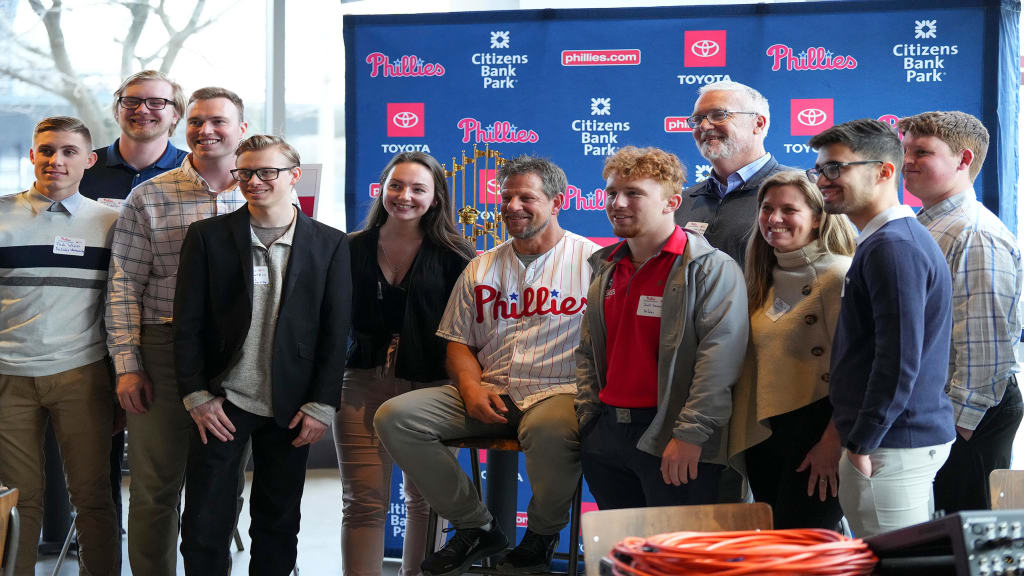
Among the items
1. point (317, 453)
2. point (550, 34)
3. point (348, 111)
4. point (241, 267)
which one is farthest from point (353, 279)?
point (317, 453)

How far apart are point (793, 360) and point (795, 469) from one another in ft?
0.91

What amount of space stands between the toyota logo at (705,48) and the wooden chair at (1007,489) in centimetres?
256

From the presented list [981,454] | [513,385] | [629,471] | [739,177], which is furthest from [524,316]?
[981,454]

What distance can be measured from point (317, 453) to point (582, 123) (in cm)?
298

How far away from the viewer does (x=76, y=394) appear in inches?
121

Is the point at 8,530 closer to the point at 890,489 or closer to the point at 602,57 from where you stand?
the point at 890,489

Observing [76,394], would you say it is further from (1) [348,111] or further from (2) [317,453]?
(2) [317,453]

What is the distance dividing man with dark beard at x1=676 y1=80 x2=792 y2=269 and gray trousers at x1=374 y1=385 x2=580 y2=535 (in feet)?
2.57

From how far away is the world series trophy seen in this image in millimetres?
4148

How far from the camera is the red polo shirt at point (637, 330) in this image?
2.53 meters

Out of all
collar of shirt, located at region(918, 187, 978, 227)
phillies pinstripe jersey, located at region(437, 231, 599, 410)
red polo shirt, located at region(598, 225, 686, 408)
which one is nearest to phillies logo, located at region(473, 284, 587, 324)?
phillies pinstripe jersey, located at region(437, 231, 599, 410)

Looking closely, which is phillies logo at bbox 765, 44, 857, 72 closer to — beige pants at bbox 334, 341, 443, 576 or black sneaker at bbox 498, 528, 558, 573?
beige pants at bbox 334, 341, 443, 576

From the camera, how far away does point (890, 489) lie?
79.6 inches

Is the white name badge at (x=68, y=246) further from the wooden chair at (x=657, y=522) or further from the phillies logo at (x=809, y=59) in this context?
the phillies logo at (x=809, y=59)
